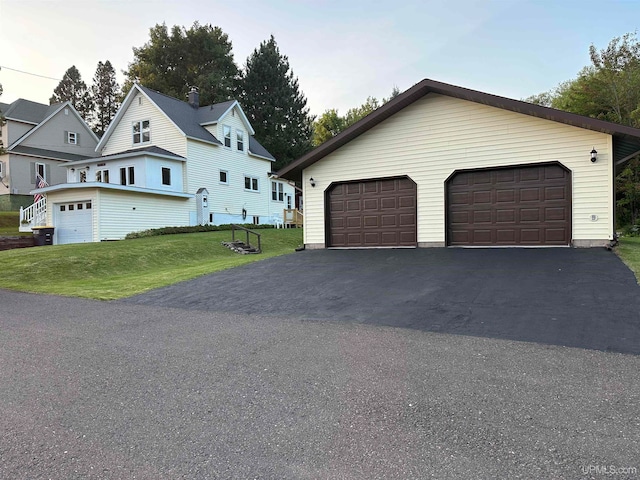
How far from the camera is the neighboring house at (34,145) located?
2806 cm

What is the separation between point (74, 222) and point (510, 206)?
800 inches

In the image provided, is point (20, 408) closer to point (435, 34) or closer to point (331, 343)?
point (331, 343)

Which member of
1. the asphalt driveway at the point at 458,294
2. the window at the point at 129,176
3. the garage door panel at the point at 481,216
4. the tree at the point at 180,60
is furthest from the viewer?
the tree at the point at 180,60

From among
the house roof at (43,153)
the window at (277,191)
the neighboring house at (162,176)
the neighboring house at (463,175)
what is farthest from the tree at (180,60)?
the neighboring house at (463,175)

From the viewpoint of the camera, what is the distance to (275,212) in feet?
103

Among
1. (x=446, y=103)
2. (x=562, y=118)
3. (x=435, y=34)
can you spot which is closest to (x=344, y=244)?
(x=446, y=103)

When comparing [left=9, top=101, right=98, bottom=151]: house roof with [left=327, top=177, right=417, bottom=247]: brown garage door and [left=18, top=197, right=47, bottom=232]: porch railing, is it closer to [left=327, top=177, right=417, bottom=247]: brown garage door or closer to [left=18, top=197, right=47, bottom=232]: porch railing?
[left=18, top=197, right=47, bottom=232]: porch railing

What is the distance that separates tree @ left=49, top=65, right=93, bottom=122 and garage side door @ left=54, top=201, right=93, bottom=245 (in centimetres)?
3625

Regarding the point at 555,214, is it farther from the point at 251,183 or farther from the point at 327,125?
the point at 327,125

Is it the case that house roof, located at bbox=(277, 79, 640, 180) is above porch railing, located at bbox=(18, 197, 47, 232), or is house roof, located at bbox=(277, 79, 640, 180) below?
above

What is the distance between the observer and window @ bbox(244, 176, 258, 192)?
28594 mm

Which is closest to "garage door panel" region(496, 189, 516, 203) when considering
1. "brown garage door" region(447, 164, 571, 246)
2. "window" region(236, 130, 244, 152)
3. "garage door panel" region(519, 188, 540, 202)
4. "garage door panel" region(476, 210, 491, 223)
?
"brown garage door" region(447, 164, 571, 246)

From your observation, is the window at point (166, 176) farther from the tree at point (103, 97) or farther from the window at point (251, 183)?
the tree at point (103, 97)

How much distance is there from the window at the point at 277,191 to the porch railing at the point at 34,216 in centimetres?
1500
